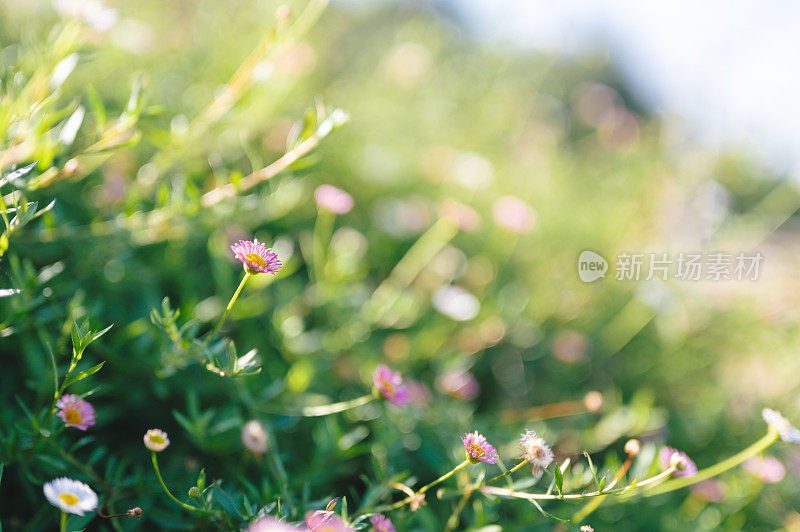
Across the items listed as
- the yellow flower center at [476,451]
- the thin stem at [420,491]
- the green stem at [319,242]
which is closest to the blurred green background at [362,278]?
the green stem at [319,242]

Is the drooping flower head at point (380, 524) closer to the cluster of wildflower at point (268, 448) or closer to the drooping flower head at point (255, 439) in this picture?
the cluster of wildflower at point (268, 448)

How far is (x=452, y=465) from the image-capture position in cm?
117

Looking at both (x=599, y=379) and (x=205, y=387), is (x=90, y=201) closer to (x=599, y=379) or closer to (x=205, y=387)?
(x=205, y=387)

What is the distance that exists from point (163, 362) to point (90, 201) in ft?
2.31

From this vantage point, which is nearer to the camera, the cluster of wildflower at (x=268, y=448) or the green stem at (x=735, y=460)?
the cluster of wildflower at (x=268, y=448)

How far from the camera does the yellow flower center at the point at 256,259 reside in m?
0.83

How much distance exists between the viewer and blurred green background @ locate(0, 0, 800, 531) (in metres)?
1.10

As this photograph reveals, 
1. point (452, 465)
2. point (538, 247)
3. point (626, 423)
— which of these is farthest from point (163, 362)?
point (538, 247)

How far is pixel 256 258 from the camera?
33.1 inches

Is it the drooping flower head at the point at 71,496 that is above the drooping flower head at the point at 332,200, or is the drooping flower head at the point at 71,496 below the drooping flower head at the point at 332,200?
below

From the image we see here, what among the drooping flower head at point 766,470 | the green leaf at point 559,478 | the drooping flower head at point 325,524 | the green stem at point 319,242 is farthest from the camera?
the green stem at point 319,242

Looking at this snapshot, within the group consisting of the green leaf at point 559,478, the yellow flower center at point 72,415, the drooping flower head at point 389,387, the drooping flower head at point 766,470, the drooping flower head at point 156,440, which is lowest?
the yellow flower center at point 72,415

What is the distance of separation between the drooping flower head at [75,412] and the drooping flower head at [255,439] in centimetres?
27

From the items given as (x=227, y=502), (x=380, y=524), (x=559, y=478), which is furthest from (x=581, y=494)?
(x=227, y=502)
